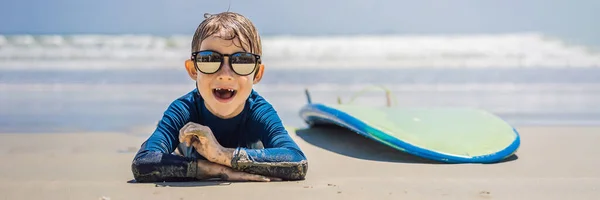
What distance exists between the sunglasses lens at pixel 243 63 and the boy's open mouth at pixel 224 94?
11 cm

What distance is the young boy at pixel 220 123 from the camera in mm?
3199

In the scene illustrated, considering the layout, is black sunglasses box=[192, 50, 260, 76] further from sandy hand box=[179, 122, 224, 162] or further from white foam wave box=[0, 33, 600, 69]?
white foam wave box=[0, 33, 600, 69]

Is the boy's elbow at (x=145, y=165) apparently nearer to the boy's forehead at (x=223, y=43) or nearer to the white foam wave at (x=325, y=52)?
the boy's forehead at (x=223, y=43)

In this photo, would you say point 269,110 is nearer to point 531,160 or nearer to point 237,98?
point 237,98

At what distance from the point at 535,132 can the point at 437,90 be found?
13.8ft

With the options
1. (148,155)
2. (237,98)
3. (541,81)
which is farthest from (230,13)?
(541,81)

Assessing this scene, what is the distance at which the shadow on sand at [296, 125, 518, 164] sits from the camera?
4.28m

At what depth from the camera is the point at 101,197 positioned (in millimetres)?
3029

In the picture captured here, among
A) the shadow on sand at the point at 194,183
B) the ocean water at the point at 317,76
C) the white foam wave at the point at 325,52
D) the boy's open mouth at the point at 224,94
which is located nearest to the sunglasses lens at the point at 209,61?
the boy's open mouth at the point at 224,94

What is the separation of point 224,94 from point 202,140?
0.84 ft

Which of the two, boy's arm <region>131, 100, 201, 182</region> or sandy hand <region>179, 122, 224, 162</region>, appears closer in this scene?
sandy hand <region>179, 122, 224, 162</region>

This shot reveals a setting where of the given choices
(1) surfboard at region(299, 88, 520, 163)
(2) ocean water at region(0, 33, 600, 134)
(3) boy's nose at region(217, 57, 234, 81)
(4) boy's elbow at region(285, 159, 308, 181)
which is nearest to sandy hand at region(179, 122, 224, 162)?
(3) boy's nose at region(217, 57, 234, 81)

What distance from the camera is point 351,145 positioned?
4.79m

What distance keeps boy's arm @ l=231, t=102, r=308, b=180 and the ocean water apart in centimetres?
265
